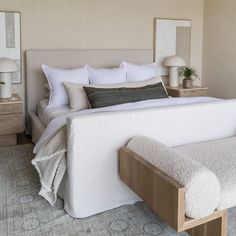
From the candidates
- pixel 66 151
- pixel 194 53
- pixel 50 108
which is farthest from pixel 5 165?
pixel 194 53

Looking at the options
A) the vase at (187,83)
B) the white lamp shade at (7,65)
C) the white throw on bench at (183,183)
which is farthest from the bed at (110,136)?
the vase at (187,83)

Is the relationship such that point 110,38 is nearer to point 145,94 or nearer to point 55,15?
point 55,15

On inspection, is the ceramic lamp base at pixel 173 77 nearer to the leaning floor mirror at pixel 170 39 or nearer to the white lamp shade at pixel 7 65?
the leaning floor mirror at pixel 170 39

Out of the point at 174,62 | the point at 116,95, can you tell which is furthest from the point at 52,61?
the point at 174,62

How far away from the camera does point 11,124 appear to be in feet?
11.9

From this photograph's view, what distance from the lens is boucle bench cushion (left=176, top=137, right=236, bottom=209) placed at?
5.94 feet

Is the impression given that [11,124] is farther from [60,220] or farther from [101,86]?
[60,220]

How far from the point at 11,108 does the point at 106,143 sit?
1.81 meters

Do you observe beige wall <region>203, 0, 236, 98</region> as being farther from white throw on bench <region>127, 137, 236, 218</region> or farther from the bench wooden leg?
the bench wooden leg

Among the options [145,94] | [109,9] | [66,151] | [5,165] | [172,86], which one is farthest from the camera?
[172,86]

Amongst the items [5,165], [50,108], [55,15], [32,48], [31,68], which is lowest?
[5,165]

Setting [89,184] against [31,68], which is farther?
[31,68]

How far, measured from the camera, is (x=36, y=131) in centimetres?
351

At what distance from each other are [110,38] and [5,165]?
231 centimetres
